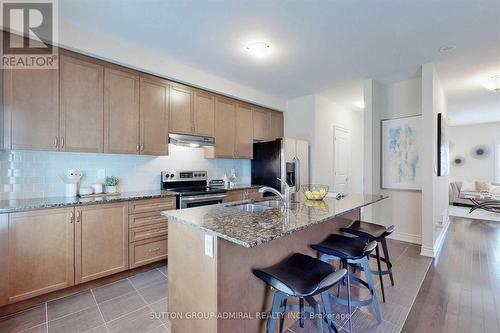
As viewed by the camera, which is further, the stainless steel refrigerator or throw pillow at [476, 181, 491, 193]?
throw pillow at [476, 181, 491, 193]

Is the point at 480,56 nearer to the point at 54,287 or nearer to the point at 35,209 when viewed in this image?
the point at 35,209

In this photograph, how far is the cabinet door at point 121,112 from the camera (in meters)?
2.62

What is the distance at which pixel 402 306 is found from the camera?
2066 millimetres

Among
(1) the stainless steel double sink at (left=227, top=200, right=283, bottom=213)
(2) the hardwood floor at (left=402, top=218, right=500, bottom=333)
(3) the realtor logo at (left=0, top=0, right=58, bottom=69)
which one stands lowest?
(2) the hardwood floor at (left=402, top=218, right=500, bottom=333)

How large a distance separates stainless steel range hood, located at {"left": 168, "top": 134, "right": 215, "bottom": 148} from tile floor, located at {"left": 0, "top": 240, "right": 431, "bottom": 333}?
172 centimetres

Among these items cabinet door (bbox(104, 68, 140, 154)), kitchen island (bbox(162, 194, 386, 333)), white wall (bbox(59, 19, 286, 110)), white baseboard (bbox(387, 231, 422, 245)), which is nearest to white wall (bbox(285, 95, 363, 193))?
white wall (bbox(59, 19, 286, 110))

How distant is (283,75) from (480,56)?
2.59 metres

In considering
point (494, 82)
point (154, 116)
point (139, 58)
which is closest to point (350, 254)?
point (154, 116)

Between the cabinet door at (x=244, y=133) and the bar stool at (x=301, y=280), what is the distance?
273 cm

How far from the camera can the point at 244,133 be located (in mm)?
4195

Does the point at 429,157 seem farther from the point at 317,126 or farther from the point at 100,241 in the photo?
the point at 100,241

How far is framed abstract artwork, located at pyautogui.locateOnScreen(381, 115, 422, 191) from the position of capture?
12.5ft

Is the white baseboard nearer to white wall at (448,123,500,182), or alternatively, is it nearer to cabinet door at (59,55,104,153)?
cabinet door at (59,55,104,153)

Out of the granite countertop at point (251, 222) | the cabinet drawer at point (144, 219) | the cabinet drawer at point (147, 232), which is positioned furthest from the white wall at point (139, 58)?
the granite countertop at point (251, 222)
